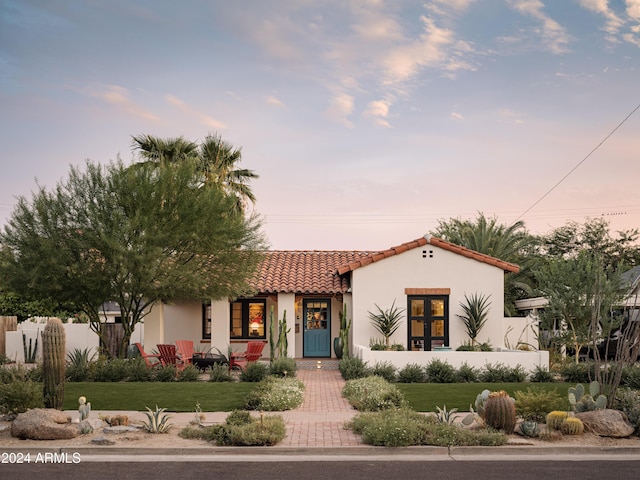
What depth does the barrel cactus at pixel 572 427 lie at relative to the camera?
11836 millimetres

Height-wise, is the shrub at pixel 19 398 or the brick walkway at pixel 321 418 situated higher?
the shrub at pixel 19 398

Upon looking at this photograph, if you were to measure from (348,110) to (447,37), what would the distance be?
3828 millimetres

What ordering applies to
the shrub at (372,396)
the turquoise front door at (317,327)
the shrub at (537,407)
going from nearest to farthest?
the shrub at (537,407) → the shrub at (372,396) → the turquoise front door at (317,327)

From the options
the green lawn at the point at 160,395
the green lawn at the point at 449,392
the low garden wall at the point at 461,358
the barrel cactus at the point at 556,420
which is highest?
the low garden wall at the point at 461,358

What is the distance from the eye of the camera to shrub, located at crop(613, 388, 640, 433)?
39.9 feet

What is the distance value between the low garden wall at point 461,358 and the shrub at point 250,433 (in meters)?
8.54

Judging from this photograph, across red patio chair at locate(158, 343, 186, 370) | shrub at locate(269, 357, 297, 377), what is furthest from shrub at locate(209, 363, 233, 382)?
red patio chair at locate(158, 343, 186, 370)

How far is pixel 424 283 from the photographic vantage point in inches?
965

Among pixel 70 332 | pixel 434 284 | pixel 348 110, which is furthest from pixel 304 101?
pixel 70 332

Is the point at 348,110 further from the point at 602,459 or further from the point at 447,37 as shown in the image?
the point at 602,459

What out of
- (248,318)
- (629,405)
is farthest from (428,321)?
(629,405)

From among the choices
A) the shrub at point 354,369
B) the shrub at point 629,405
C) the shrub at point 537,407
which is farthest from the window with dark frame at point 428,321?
the shrub at point 537,407

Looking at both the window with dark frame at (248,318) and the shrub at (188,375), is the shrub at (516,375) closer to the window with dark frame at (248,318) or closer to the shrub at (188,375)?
the shrub at (188,375)

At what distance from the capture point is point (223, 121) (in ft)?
75.8
